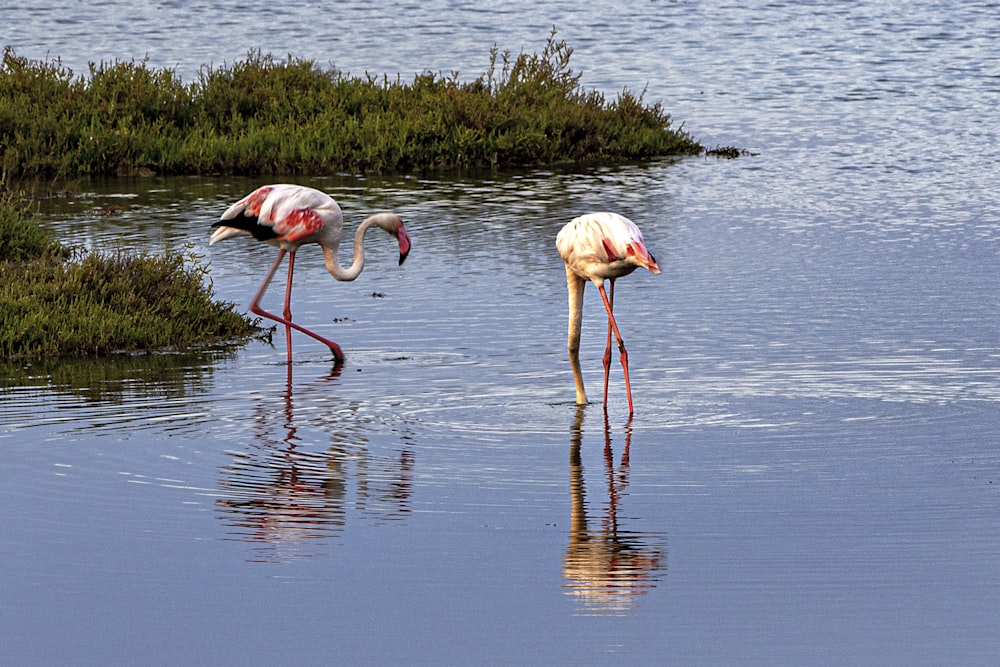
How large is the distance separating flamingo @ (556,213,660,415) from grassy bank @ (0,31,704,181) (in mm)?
8724

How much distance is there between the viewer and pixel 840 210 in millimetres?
16750

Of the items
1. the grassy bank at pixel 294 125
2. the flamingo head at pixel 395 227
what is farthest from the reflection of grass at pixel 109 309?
the grassy bank at pixel 294 125

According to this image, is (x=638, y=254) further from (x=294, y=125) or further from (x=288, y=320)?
(x=294, y=125)

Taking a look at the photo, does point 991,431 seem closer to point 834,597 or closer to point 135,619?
point 834,597

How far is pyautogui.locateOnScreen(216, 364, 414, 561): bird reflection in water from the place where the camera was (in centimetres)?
734

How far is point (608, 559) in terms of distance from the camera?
22.7 feet

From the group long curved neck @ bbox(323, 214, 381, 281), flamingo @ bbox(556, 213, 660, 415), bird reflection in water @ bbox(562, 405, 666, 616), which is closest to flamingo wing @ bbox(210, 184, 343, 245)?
long curved neck @ bbox(323, 214, 381, 281)

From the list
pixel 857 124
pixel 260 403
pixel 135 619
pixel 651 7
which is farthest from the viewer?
pixel 651 7

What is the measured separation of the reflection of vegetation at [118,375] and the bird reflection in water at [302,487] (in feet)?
3.25

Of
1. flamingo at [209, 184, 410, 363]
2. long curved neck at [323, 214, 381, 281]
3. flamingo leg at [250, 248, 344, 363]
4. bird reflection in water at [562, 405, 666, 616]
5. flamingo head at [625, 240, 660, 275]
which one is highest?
flamingo at [209, 184, 410, 363]

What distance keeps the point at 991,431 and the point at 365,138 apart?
11.3m

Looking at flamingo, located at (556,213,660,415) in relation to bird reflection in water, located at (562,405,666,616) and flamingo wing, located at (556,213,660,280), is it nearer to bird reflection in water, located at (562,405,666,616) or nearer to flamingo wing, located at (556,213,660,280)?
flamingo wing, located at (556,213,660,280)

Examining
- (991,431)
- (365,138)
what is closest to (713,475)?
(991,431)

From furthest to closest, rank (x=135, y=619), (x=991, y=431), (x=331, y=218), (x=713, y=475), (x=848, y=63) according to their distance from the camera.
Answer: (x=848, y=63), (x=331, y=218), (x=991, y=431), (x=713, y=475), (x=135, y=619)
